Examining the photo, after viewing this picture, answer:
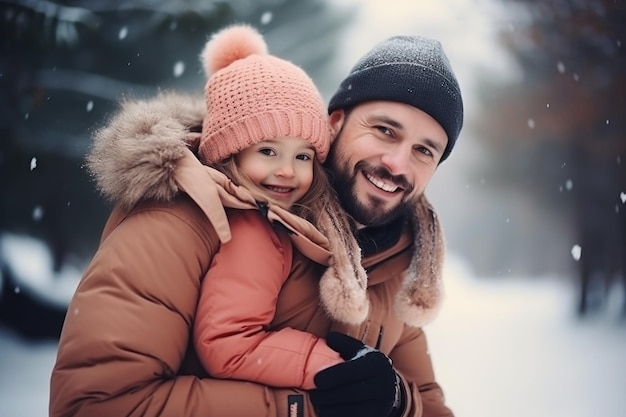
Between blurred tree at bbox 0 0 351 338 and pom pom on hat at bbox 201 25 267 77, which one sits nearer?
pom pom on hat at bbox 201 25 267 77

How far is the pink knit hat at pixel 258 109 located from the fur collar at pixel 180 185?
0.10 meters

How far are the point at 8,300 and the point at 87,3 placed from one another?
1927 mm

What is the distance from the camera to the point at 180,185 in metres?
1.36

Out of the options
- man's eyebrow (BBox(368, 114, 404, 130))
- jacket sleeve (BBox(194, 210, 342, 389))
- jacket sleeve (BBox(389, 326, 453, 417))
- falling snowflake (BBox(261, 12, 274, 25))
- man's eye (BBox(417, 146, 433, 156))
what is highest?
falling snowflake (BBox(261, 12, 274, 25))

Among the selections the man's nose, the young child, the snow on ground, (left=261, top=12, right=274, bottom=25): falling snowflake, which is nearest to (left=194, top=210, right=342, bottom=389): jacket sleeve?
the young child

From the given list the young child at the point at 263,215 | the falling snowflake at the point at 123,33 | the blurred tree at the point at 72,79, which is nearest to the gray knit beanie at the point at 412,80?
the young child at the point at 263,215

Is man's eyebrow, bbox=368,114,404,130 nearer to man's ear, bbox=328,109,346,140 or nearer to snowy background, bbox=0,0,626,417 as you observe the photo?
man's ear, bbox=328,109,346,140

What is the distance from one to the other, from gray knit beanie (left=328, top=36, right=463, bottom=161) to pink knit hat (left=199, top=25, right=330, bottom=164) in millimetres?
252

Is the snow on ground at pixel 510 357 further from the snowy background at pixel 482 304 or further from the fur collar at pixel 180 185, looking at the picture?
the fur collar at pixel 180 185

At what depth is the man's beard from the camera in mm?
1758

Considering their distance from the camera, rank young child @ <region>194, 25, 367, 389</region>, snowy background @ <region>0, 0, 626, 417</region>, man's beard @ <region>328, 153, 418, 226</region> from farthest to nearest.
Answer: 1. snowy background @ <region>0, 0, 626, 417</region>
2. man's beard @ <region>328, 153, 418, 226</region>
3. young child @ <region>194, 25, 367, 389</region>

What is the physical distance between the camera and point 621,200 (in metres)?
4.32

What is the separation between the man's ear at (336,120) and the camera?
1.96m

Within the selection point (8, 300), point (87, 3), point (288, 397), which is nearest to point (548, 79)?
point (87, 3)
